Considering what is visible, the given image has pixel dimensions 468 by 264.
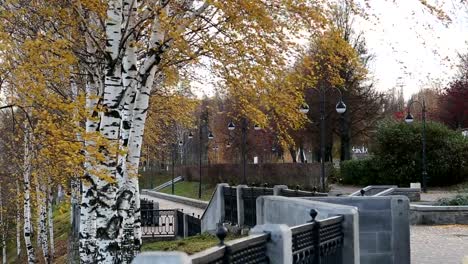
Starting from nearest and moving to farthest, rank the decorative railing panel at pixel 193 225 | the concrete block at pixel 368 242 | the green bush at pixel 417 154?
the concrete block at pixel 368 242
the decorative railing panel at pixel 193 225
the green bush at pixel 417 154

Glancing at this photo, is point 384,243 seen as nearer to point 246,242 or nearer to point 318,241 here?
point 318,241

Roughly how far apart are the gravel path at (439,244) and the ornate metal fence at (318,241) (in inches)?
183

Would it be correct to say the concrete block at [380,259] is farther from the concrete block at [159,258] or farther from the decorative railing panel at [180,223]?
the decorative railing panel at [180,223]

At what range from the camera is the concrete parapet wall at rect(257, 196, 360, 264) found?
776 cm

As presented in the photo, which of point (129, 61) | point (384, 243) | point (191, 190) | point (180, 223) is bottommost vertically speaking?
point (180, 223)

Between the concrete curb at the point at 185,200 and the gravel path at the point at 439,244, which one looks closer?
the gravel path at the point at 439,244

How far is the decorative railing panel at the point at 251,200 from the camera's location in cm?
1772

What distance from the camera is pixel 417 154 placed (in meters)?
35.0

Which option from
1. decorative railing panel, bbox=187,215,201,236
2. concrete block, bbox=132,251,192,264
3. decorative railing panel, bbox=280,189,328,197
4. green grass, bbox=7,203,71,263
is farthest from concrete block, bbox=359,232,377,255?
green grass, bbox=7,203,71,263

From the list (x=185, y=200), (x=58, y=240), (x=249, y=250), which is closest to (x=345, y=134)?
(x=185, y=200)

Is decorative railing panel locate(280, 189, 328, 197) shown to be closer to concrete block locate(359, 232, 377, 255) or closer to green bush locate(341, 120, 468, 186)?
concrete block locate(359, 232, 377, 255)

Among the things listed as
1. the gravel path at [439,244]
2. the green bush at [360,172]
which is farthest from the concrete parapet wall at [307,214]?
the green bush at [360,172]

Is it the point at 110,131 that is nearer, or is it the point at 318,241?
the point at 318,241

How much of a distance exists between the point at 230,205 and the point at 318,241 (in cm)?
1406
